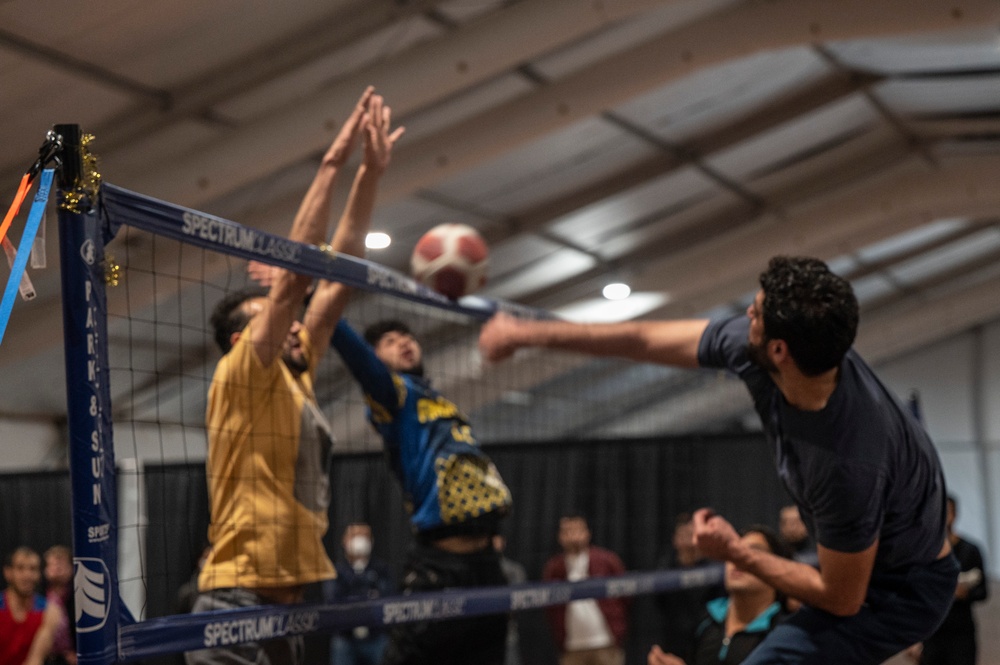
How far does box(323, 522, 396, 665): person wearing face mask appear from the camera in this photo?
892 centimetres

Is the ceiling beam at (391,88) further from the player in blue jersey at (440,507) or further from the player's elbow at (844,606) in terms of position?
the player's elbow at (844,606)

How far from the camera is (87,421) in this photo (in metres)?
2.52

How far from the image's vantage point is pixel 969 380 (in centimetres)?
2350

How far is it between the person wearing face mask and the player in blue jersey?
180 inches

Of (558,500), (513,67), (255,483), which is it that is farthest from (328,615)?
(558,500)

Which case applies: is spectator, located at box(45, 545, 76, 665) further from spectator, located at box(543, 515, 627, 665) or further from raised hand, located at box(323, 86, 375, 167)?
raised hand, located at box(323, 86, 375, 167)

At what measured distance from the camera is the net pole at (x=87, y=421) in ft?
8.14

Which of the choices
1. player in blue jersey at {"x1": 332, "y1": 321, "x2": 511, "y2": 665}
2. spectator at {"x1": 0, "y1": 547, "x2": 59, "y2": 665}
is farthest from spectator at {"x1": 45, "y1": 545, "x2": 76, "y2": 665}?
player in blue jersey at {"x1": 332, "y1": 321, "x2": 511, "y2": 665}

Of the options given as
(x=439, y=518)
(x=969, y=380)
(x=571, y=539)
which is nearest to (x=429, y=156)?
(x=571, y=539)

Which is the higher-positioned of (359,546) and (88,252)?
(88,252)

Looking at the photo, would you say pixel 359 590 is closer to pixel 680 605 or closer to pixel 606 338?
pixel 680 605

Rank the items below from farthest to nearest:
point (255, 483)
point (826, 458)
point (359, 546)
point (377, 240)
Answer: point (377, 240), point (359, 546), point (255, 483), point (826, 458)

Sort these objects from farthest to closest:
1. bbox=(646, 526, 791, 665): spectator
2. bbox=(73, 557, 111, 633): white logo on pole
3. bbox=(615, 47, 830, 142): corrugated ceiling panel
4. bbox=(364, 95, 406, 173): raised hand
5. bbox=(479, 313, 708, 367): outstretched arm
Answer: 1. bbox=(615, 47, 830, 142): corrugated ceiling panel
2. bbox=(646, 526, 791, 665): spectator
3. bbox=(364, 95, 406, 173): raised hand
4. bbox=(479, 313, 708, 367): outstretched arm
5. bbox=(73, 557, 111, 633): white logo on pole

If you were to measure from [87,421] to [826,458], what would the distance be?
1821 mm
